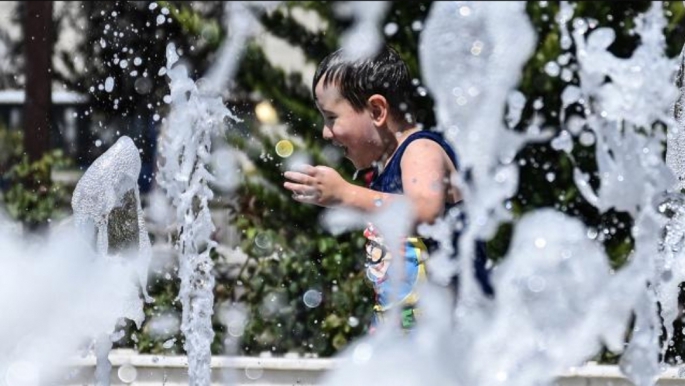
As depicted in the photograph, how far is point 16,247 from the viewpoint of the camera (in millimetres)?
5059

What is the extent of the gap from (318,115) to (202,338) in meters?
2.25

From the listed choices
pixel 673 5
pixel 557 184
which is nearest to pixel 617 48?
pixel 673 5

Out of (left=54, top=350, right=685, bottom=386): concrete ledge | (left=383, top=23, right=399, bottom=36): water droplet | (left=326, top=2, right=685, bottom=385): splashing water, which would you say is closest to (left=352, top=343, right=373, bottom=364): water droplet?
(left=326, top=2, right=685, bottom=385): splashing water

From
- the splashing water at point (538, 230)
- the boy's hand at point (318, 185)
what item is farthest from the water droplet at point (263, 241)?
the boy's hand at point (318, 185)

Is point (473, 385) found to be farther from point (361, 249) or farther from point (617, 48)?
point (617, 48)

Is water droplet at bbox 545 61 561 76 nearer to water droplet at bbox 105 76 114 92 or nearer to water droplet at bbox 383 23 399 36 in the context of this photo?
water droplet at bbox 383 23 399 36

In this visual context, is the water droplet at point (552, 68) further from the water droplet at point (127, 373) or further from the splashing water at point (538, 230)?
the water droplet at point (127, 373)

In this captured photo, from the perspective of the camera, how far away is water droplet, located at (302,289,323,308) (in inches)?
212

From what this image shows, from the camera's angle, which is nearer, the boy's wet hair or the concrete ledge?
the boy's wet hair

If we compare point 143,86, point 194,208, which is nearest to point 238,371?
point 194,208

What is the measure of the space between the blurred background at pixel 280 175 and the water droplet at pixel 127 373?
63 cm

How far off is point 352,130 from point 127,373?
6.75 ft

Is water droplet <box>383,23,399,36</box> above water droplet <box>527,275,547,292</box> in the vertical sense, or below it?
above

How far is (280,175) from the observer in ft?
19.1
